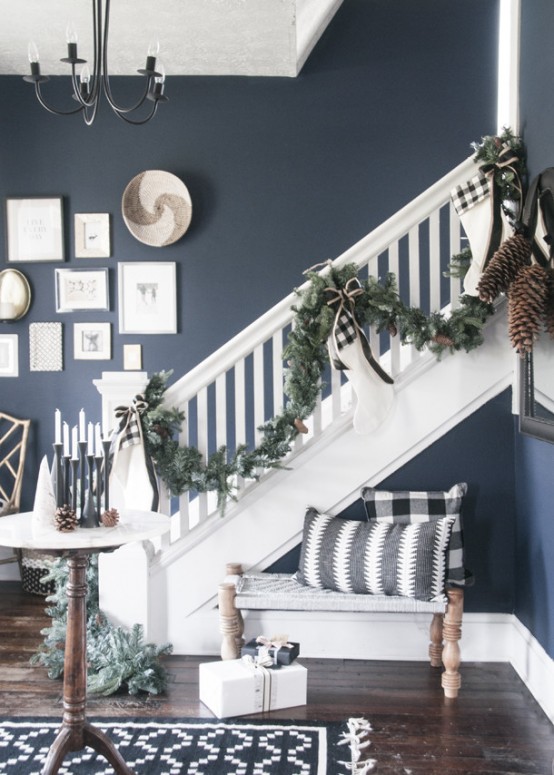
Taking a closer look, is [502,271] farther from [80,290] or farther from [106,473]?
[80,290]

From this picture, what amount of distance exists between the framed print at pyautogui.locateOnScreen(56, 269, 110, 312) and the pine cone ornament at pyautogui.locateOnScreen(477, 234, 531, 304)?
311 centimetres

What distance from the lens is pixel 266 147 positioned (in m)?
5.37

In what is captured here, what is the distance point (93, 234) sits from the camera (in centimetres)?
543

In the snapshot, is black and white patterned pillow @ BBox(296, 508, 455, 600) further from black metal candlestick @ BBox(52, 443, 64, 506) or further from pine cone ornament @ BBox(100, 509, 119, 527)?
black metal candlestick @ BBox(52, 443, 64, 506)

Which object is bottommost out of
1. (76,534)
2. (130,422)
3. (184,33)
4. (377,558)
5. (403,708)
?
(403,708)

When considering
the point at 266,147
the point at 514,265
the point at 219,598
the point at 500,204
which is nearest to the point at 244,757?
the point at 219,598

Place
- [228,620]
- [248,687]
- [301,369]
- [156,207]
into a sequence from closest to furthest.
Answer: [248,687] < [228,620] < [301,369] < [156,207]

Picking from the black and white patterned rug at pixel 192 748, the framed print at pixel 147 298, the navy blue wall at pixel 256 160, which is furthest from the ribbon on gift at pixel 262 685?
the framed print at pixel 147 298

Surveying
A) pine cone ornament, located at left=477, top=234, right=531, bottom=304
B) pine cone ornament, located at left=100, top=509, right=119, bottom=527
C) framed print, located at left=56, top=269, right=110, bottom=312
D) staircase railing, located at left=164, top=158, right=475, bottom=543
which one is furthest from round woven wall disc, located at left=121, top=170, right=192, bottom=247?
pine cone ornament, located at left=100, top=509, right=119, bottom=527

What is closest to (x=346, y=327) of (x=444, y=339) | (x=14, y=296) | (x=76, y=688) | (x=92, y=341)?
(x=444, y=339)

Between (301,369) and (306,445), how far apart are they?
1.18 ft

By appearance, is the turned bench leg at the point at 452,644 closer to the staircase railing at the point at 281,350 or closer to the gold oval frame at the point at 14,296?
the staircase railing at the point at 281,350

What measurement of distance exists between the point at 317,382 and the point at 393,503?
65cm

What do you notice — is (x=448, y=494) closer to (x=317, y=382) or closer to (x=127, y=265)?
(x=317, y=382)
